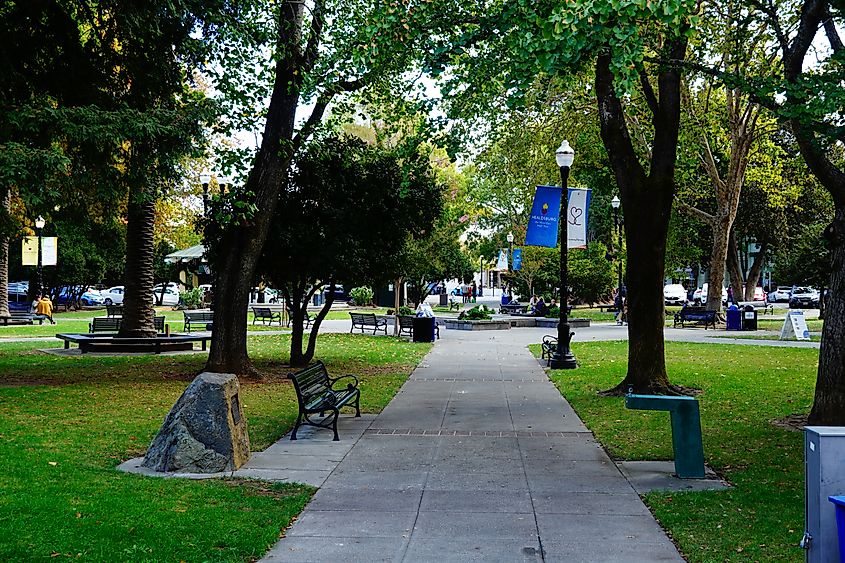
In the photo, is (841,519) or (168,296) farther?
(168,296)

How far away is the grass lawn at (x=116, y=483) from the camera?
5.80 meters

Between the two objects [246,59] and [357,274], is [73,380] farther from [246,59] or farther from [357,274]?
[246,59]

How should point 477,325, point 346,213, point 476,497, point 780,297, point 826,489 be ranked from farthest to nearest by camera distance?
point 780,297, point 477,325, point 346,213, point 476,497, point 826,489

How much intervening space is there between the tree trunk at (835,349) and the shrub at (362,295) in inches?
1408

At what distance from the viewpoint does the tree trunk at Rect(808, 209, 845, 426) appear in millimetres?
10062

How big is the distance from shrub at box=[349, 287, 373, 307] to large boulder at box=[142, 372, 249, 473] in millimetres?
36593

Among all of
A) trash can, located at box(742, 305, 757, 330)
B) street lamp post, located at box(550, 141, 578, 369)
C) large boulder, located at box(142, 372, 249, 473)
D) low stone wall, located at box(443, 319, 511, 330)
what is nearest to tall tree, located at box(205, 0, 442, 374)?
street lamp post, located at box(550, 141, 578, 369)

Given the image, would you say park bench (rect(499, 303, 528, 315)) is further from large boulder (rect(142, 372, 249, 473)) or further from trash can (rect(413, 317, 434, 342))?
large boulder (rect(142, 372, 249, 473))

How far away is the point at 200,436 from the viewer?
327 inches

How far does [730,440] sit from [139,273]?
1676 centimetres

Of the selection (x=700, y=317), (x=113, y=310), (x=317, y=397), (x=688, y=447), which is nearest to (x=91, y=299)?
(x=113, y=310)

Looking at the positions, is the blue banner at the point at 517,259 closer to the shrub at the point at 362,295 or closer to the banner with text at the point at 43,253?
the shrub at the point at 362,295

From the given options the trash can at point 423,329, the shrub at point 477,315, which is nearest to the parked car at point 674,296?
the shrub at point 477,315

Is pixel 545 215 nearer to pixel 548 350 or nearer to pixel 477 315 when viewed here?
pixel 548 350
